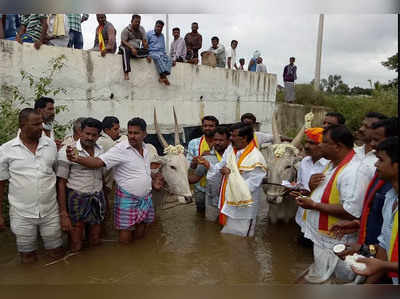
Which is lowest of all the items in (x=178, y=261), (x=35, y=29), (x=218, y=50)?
(x=178, y=261)

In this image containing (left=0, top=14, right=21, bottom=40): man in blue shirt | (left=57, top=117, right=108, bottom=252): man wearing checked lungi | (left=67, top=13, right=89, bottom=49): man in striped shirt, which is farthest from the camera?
(left=67, top=13, right=89, bottom=49): man in striped shirt

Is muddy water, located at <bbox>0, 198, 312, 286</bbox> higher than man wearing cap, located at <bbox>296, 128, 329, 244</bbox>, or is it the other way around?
man wearing cap, located at <bbox>296, 128, 329, 244</bbox>

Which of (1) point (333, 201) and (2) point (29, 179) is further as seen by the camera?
(2) point (29, 179)

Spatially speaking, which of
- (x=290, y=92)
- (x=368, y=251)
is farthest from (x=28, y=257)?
(x=290, y=92)

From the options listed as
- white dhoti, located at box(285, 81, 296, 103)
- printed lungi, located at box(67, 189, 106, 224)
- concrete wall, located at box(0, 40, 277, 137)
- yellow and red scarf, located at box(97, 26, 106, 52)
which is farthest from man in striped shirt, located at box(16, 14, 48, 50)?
white dhoti, located at box(285, 81, 296, 103)

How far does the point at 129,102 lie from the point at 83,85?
1.11 metres

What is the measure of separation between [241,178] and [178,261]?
1153 mm

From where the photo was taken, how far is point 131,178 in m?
3.87

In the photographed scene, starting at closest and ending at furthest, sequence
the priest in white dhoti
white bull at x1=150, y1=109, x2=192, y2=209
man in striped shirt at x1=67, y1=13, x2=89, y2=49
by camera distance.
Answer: the priest in white dhoti, white bull at x1=150, y1=109, x2=192, y2=209, man in striped shirt at x1=67, y1=13, x2=89, y2=49

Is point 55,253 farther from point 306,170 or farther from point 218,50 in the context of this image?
point 218,50

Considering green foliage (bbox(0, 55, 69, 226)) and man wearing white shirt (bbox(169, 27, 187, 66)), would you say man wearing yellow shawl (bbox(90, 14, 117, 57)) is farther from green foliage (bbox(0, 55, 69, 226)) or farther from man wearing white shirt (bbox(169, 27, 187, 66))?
man wearing white shirt (bbox(169, 27, 187, 66))

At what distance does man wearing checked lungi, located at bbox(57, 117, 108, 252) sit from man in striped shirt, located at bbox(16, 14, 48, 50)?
298 cm

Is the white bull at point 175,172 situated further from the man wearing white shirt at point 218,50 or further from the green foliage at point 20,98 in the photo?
the man wearing white shirt at point 218,50

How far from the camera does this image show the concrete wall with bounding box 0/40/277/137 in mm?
5641
